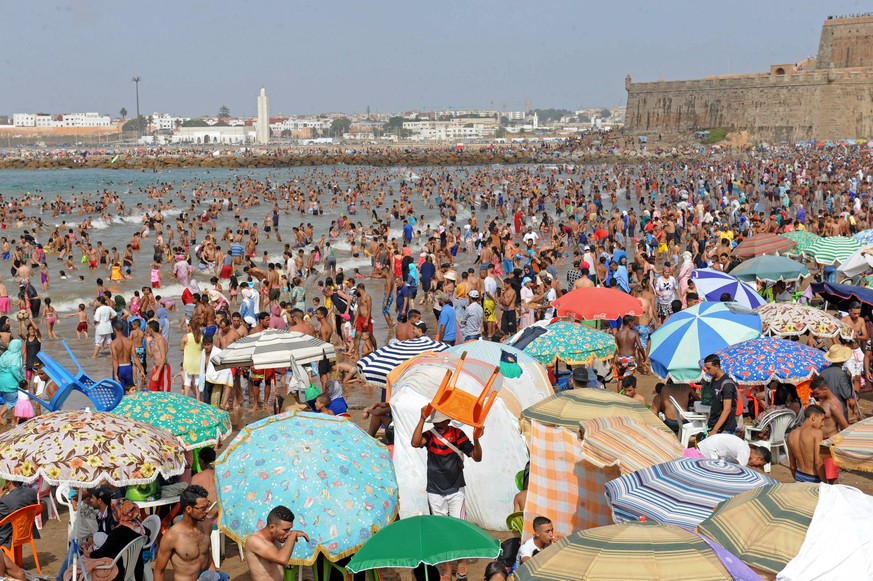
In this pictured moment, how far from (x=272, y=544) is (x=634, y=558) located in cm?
201

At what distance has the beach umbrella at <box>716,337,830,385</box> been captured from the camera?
7.87 metres

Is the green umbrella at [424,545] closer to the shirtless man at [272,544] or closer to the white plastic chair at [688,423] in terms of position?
the shirtless man at [272,544]

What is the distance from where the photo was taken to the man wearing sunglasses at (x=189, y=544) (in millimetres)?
5195

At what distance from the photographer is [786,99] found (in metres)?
72.2

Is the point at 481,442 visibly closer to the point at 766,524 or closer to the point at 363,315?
the point at 766,524

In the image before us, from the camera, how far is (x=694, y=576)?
141 inches

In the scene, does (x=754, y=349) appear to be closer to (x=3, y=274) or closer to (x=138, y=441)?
(x=138, y=441)

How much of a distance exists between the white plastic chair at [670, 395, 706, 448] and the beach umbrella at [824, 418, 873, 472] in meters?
1.60

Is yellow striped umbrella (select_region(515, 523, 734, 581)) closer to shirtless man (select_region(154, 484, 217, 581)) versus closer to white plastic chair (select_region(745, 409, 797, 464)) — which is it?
shirtless man (select_region(154, 484, 217, 581))

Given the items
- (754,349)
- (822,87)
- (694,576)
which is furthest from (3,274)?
(822,87)

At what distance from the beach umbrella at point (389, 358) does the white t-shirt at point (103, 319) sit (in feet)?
22.9

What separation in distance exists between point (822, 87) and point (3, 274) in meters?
61.5

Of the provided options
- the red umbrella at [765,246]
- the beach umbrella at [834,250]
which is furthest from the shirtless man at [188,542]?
the beach umbrella at [834,250]

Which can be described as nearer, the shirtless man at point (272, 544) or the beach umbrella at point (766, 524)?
the beach umbrella at point (766, 524)
